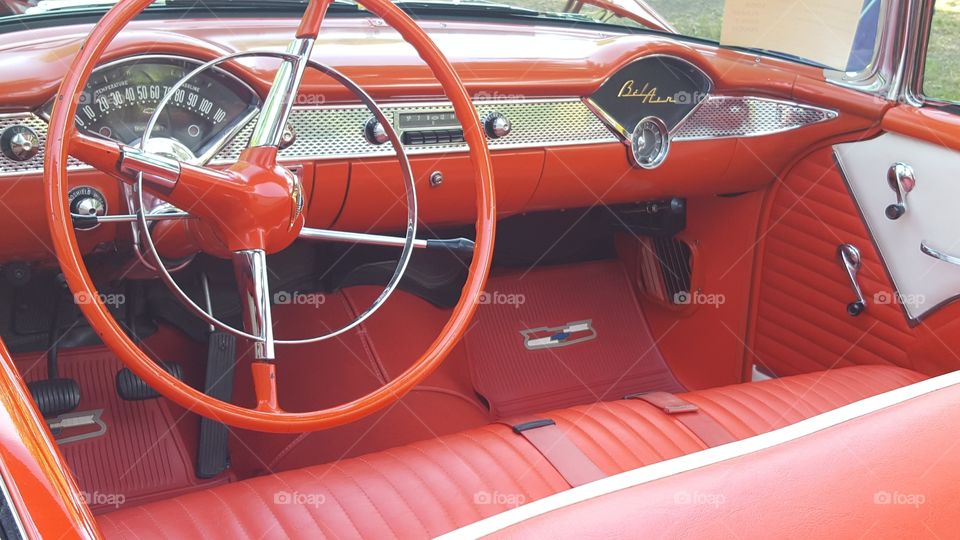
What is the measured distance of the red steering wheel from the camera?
1213mm

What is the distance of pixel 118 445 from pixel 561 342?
1288 millimetres

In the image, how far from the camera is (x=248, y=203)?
132cm

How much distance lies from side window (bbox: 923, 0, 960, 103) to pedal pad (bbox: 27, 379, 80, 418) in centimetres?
209

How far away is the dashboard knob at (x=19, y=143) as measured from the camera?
1.46 metres

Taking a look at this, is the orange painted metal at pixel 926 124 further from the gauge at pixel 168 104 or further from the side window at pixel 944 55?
the gauge at pixel 168 104

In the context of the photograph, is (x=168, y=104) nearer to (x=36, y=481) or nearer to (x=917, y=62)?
(x=36, y=481)

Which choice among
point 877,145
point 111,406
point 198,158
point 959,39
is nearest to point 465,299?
point 198,158

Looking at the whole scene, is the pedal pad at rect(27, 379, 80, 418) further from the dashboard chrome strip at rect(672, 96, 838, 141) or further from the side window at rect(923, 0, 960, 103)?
the side window at rect(923, 0, 960, 103)

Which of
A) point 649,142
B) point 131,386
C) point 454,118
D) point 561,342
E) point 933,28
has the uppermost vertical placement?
point 933,28

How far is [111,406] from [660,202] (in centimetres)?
157

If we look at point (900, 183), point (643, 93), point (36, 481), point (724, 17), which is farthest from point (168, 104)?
point (900, 183)

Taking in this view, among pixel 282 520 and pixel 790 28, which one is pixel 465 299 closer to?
pixel 282 520

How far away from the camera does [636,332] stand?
2893 millimetres

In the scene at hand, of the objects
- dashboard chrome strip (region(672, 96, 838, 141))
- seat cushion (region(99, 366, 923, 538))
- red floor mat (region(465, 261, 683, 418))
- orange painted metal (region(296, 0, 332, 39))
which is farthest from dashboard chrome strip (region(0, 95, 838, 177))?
red floor mat (region(465, 261, 683, 418))
